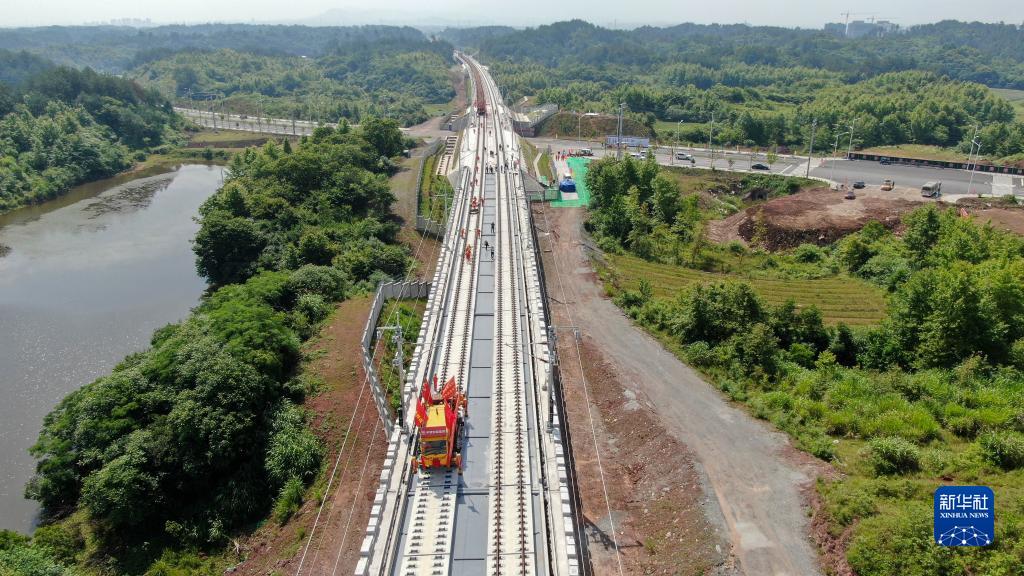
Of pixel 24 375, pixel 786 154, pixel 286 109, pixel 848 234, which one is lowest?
pixel 24 375

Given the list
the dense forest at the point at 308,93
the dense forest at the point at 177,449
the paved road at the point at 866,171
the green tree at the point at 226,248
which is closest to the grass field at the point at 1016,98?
the paved road at the point at 866,171

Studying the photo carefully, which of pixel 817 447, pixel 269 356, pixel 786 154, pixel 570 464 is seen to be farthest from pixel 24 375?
pixel 786 154

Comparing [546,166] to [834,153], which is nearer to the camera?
[546,166]

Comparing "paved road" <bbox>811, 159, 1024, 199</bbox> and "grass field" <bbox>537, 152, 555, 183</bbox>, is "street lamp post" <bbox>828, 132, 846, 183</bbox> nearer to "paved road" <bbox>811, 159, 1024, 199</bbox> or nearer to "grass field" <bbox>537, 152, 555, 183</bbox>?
"paved road" <bbox>811, 159, 1024, 199</bbox>

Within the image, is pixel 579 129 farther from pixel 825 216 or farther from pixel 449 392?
pixel 449 392

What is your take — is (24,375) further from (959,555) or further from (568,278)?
(959,555)

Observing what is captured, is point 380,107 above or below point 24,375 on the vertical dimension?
above

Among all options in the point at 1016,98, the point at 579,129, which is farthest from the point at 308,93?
the point at 1016,98
